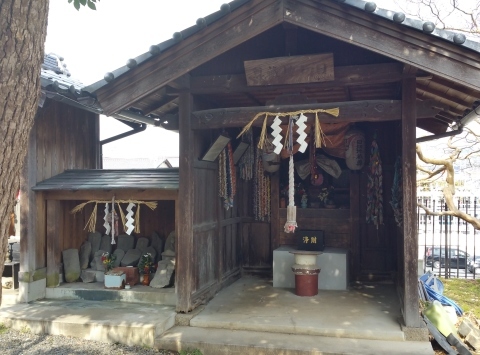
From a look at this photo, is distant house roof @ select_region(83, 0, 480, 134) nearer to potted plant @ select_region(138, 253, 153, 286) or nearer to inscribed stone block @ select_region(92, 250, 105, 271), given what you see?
potted plant @ select_region(138, 253, 153, 286)

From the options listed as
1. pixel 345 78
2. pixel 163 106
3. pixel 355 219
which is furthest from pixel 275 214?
pixel 345 78

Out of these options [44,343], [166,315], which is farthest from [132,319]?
[44,343]

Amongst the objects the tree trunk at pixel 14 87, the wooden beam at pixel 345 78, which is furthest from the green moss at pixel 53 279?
the tree trunk at pixel 14 87

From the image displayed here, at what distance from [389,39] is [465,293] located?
790cm

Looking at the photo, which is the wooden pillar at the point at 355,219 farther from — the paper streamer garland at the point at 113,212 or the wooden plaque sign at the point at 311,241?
the paper streamer garland at the point at 113,212

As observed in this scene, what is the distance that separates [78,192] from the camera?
8164 millimetres

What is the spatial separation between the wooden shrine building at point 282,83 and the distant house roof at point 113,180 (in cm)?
80

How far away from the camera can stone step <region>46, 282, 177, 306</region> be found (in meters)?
7.77

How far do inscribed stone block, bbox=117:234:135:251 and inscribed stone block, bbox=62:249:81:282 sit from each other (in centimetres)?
93

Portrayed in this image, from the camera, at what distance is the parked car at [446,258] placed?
40.4 ft

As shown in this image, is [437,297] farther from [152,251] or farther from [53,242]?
[53,242]

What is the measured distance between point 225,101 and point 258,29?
2.62 m

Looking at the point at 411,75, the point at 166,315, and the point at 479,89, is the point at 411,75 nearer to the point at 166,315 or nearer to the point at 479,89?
the point at 479,89

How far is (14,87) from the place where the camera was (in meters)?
2.82
